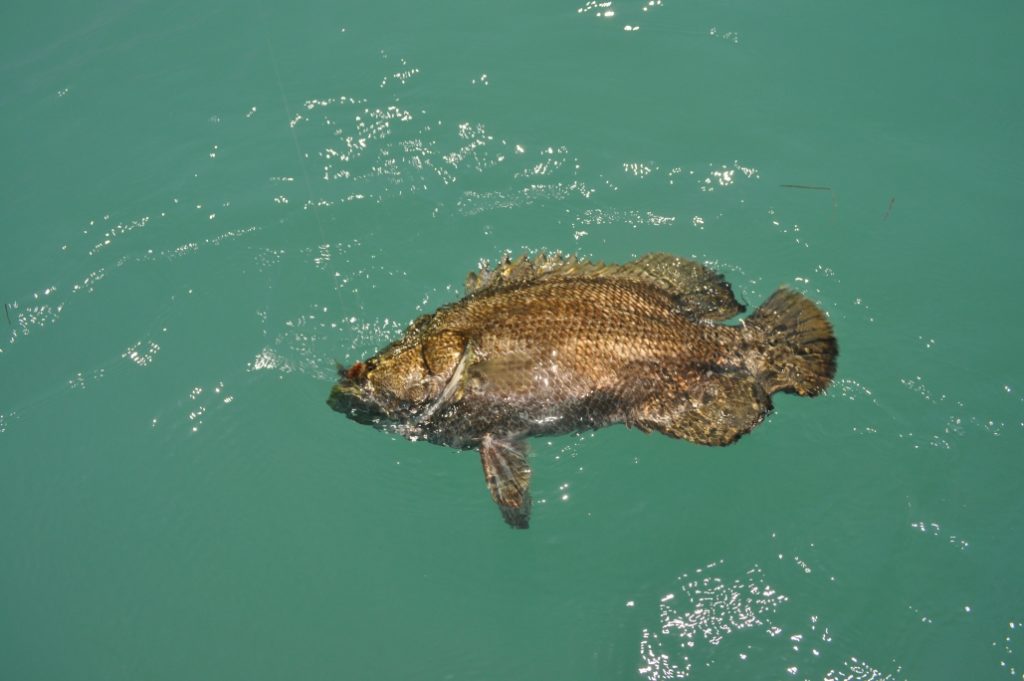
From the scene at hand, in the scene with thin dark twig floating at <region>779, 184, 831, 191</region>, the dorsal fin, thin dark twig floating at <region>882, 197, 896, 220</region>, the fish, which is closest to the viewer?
the fish

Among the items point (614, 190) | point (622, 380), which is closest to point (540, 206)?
point (614, 190)

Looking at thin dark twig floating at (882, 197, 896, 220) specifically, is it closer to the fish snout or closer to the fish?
the fish

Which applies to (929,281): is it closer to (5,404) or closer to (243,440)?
(243,440)

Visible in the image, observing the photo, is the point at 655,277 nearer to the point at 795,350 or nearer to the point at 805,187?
the point at 795,350

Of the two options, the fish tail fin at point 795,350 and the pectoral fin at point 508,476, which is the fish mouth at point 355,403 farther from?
the fish tail fin at point 795,350

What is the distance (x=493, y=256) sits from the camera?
661 centimetres

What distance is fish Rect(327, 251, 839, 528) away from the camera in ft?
15.8

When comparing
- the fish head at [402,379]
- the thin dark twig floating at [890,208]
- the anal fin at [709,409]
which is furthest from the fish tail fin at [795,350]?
the thin dark twig floating at [890,208]

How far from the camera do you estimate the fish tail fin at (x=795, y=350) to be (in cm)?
498

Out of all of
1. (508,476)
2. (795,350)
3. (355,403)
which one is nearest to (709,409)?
(795,350)

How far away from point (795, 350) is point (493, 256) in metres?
2.72

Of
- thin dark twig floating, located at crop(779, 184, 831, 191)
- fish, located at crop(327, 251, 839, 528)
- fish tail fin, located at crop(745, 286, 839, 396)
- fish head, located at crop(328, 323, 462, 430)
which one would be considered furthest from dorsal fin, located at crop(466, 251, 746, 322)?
thin dark twig floating, located at crop(779, 184, 831, 191)

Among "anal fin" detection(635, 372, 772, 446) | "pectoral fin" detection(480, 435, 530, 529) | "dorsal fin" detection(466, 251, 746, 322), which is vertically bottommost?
"pectoral fin" detection(480, 435, 530, 529)

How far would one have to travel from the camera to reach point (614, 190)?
6891 millimetres
